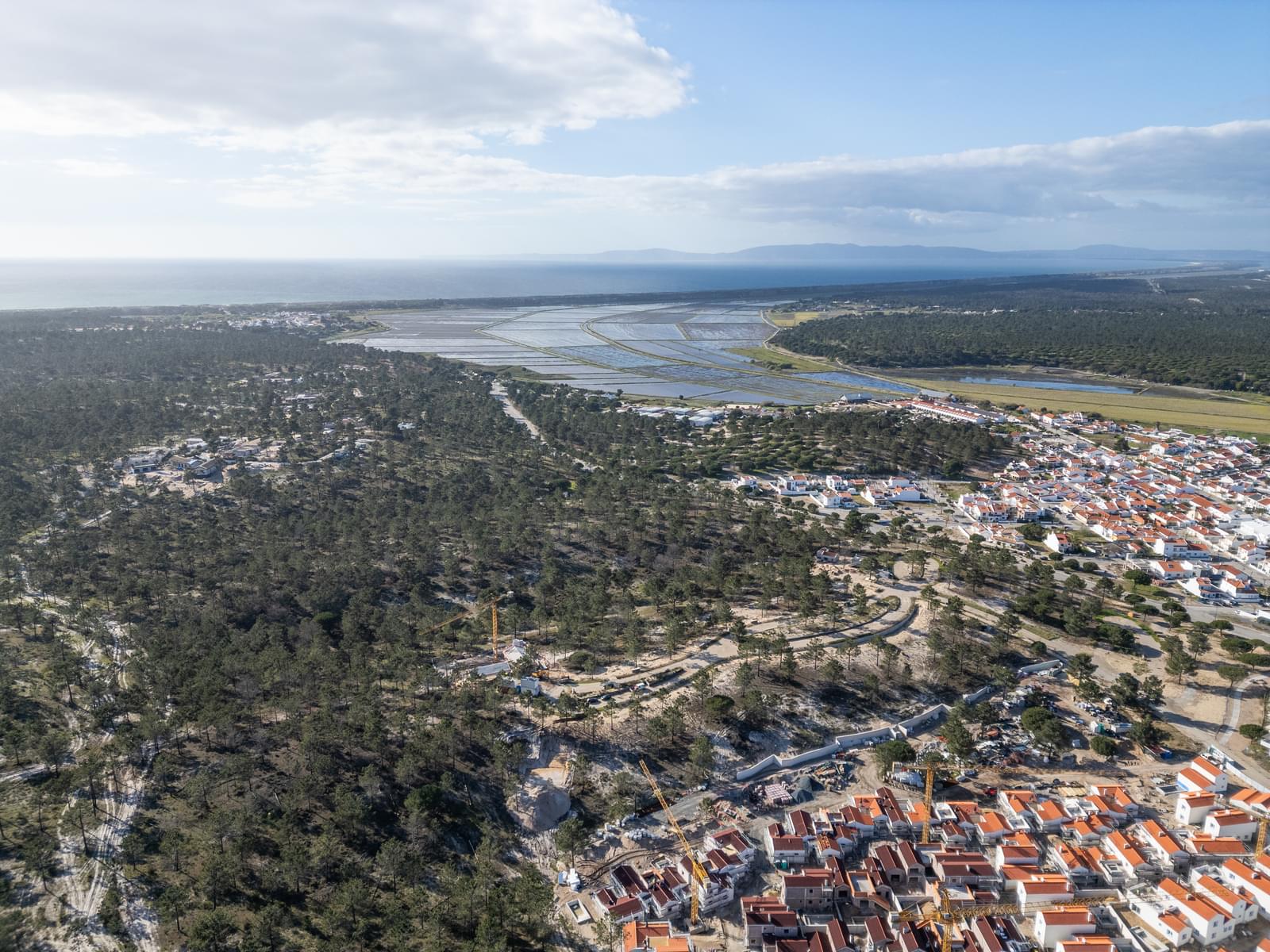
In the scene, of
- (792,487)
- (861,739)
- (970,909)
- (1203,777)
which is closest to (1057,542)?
(792,487)

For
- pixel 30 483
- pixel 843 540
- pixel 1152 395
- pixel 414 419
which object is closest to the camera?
pixel 843 540

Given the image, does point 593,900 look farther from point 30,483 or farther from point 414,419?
point 414,419

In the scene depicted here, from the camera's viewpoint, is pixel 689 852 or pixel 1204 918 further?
pixel 689 852

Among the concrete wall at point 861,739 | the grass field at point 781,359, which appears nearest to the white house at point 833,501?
the concrete wall at point 861,739

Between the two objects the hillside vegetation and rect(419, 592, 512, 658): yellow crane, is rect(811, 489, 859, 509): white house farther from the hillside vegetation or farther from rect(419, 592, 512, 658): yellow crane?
the hillside vegetation

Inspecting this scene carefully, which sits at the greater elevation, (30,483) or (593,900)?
(30,483)

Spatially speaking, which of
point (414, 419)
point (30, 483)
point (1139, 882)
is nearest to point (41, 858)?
point (1139, 882)

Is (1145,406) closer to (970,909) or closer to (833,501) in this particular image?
(833,501)
